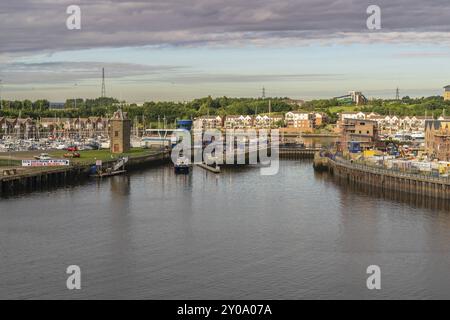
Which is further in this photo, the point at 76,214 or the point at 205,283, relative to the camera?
the point at 76,214

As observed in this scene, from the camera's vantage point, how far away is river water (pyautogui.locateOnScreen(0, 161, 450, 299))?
2047 centimetres

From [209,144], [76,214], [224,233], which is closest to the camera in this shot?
[224,233]

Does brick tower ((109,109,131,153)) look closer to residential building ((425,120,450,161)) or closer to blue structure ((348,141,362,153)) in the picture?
blue structure ((348,141,362,153))

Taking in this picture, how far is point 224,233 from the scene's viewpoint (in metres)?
27.7

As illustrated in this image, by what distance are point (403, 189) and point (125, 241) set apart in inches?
719

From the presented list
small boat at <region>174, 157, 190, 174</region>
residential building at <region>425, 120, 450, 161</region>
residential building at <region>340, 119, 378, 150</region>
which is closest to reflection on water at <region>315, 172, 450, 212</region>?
residential building at <region>425, 120, 450, 161</region>

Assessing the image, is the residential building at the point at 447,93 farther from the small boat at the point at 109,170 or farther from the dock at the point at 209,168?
the small boat at the point at 109,170

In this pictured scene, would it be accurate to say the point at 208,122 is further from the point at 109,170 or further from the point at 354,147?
the point at 109,170

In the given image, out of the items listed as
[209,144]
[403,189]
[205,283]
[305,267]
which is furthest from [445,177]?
[209,144]

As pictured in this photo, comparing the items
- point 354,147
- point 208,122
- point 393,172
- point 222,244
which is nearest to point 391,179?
point 393,172

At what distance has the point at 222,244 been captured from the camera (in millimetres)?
25656
